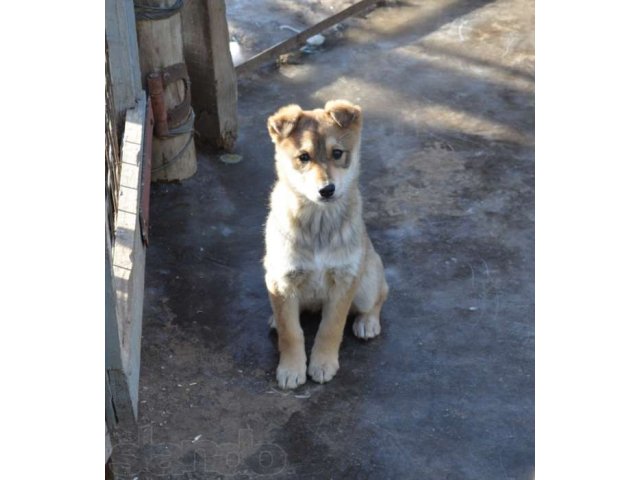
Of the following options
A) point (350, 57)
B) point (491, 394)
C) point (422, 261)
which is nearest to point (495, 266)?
point (422, 261)

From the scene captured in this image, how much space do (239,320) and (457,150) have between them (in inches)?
97.4

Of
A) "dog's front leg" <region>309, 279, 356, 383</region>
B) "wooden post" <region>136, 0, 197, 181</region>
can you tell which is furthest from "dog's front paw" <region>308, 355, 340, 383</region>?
"wooden post" <region>136, 0, 197, 181</region>

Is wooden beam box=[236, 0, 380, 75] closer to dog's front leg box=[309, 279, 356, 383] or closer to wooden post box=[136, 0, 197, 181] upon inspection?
wooden post box=[136, 0, 197, 181]

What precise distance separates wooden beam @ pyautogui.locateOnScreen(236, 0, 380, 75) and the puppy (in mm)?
3529

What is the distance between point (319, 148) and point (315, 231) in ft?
1.30

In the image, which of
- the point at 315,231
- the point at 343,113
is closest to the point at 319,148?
the point at 343,113

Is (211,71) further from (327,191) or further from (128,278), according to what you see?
(327,191)

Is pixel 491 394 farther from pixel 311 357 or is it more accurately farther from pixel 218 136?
pixel 218 136

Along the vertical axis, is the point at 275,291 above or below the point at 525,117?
above

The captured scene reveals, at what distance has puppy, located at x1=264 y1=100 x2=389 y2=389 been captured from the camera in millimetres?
4781

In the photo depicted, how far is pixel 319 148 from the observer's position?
15.6ft

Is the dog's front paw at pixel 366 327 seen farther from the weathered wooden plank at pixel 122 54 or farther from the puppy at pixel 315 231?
the weathered wooden plank at pixel 122 54

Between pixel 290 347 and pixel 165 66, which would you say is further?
pixel 165 66

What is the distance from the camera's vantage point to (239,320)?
557 centimetres
